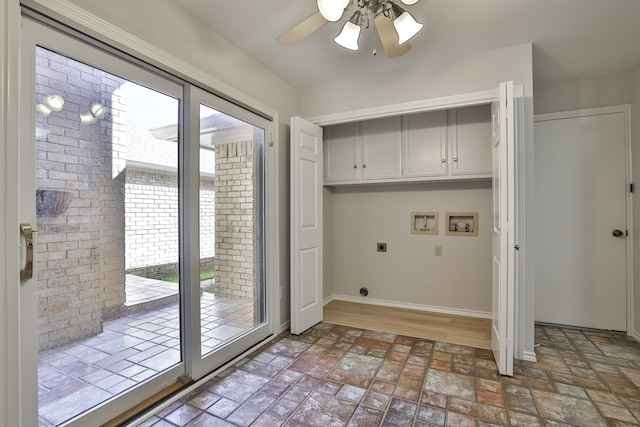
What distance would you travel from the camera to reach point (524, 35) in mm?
2328

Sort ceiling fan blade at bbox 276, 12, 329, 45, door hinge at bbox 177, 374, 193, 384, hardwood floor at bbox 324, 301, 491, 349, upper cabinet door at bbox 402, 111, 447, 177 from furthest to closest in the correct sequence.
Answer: upper cabinet door at bbox 402, 111, 447, 177 < hardwood floor at bbox 324, 301, 491, 349 < door hinge at bbox 177, 374, 193, 384 < ceiling fan blade at bbox 276, 12, 329, 45

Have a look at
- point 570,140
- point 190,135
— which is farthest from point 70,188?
point 570,140

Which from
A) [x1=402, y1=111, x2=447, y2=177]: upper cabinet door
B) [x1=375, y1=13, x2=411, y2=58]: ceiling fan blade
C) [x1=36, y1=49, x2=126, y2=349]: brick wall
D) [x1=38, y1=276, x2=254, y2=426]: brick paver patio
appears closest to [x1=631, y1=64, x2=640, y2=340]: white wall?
[x1=402, y1=111, x2=447, y2=177]: upper cabinet door

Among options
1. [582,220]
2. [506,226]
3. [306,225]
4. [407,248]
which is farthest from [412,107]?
[582,220]

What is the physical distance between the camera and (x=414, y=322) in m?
3.24

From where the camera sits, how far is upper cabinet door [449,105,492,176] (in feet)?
10.2

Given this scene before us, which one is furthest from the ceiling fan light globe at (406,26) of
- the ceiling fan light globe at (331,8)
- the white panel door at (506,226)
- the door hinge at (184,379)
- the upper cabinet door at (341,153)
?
the door hinge at (184,379)

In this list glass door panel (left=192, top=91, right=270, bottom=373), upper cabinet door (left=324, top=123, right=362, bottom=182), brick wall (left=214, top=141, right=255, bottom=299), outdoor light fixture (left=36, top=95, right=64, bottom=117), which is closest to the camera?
outdoor light fixture (left=36, top=95, right=64, bottom=117)

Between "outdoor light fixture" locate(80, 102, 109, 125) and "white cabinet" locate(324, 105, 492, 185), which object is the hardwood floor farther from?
"outdoor light fixture" locate(80, 102, 109, 125)

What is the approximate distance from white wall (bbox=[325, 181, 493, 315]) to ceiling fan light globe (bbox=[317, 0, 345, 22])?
8.10 feet

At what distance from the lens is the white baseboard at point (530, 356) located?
2412 millimetres

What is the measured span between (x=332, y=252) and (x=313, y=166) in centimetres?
140

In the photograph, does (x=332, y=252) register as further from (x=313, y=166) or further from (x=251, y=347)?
(x=251, y=347)

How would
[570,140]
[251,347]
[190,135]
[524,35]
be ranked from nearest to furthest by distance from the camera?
[190,135]
[524,35]
[251,347]
[570,140]
